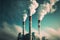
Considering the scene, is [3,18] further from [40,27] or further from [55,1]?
[55,1]

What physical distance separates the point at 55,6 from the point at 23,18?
2057mm

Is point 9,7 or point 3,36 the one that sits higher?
point 9,7

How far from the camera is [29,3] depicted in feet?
28.5

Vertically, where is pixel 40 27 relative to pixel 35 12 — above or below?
below

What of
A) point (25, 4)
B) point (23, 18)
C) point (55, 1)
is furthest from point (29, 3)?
point (55, 1)

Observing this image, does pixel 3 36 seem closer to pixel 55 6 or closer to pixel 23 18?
pixel 23 18

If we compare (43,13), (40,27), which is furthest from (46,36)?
(43,13)

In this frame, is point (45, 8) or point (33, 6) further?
point (45, 8)

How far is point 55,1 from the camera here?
8.66 m

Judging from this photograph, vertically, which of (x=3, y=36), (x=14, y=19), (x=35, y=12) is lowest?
(x=3, y=36)

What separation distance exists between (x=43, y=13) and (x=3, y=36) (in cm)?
281

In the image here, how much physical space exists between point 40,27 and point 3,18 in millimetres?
2264

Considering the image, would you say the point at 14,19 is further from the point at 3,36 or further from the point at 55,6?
the point at 55,6

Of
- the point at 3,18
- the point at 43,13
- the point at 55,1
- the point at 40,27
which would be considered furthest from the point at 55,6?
the point at 3,18
